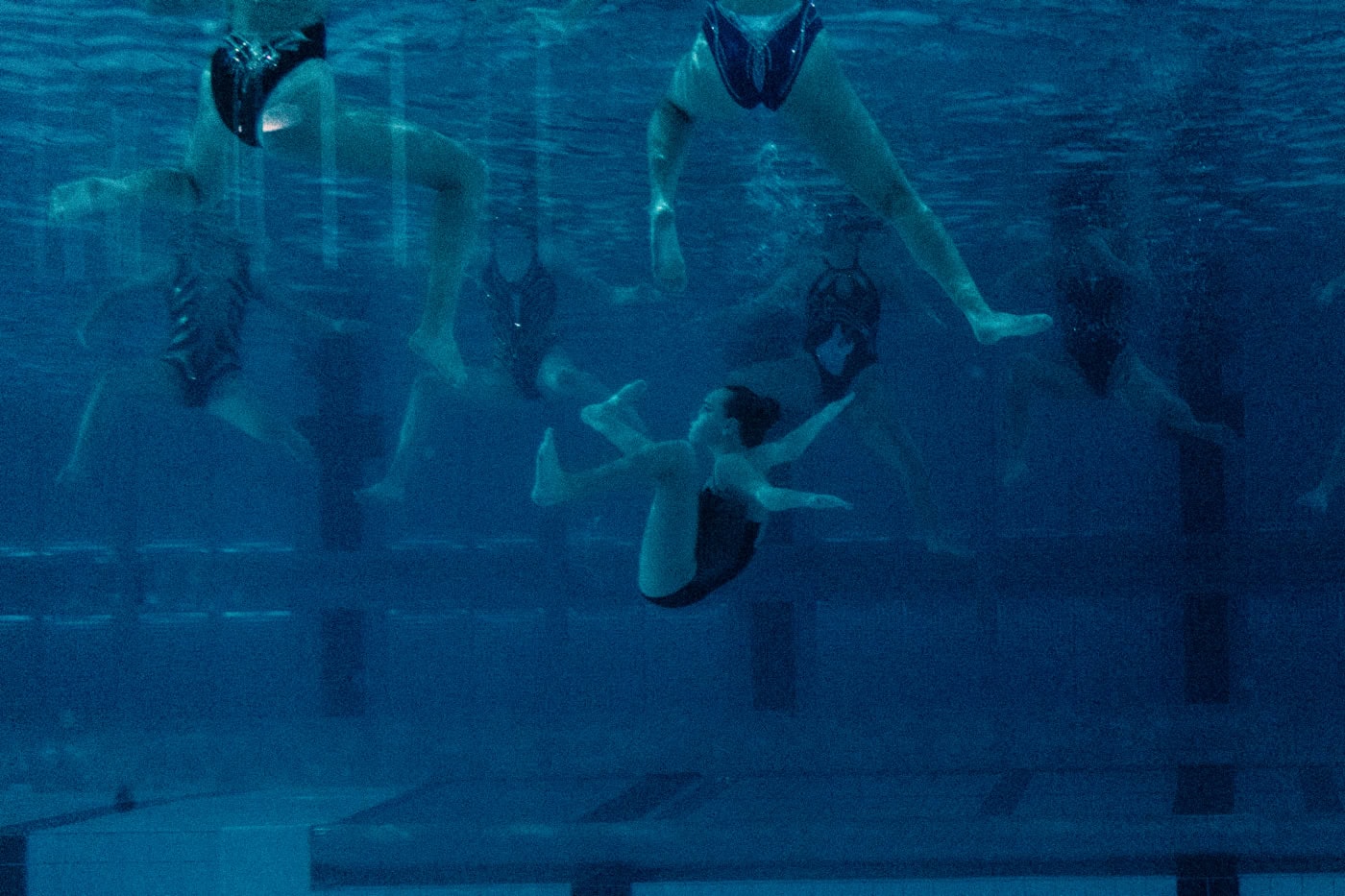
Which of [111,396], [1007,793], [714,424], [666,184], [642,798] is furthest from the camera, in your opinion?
[111,396]

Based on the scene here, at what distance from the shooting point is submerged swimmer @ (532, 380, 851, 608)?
22.2 feet

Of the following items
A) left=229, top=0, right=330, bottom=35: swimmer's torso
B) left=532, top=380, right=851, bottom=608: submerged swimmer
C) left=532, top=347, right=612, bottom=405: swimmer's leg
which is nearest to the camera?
left=229, top=0, right=330, bottom=35: swimmer's torso

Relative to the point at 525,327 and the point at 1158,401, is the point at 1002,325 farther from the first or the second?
the point at 525,327

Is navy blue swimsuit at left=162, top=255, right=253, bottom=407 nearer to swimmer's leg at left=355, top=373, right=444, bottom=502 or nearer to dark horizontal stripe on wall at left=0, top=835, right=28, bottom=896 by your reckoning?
swimmer's leg at left=355, top=373, right=444, bottom=502

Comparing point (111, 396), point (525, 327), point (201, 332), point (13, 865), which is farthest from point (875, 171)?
point (201, 332)

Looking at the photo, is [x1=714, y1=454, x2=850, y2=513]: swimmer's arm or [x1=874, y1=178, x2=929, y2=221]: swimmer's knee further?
[x1=714, y1=454, x2=850, y2=513]: swimmer's arm

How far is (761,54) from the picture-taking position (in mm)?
4898

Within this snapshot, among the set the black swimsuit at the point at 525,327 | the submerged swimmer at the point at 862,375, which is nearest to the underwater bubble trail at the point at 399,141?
the black swimsuit at the point at 525,327

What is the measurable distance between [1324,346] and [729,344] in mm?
12982

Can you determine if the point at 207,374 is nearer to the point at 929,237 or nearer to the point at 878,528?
the point at 929,237

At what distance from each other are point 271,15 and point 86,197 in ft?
3.44

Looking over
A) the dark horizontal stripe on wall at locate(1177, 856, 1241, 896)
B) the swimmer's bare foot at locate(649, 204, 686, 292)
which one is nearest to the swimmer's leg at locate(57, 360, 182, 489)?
the swimmer's bare foot at locate(649, 204, 686, 292)

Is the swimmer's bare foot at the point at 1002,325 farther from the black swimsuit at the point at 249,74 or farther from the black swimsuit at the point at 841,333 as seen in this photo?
the black swimsuit at the point at 841,333

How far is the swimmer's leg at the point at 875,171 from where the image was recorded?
4848 millimetres
